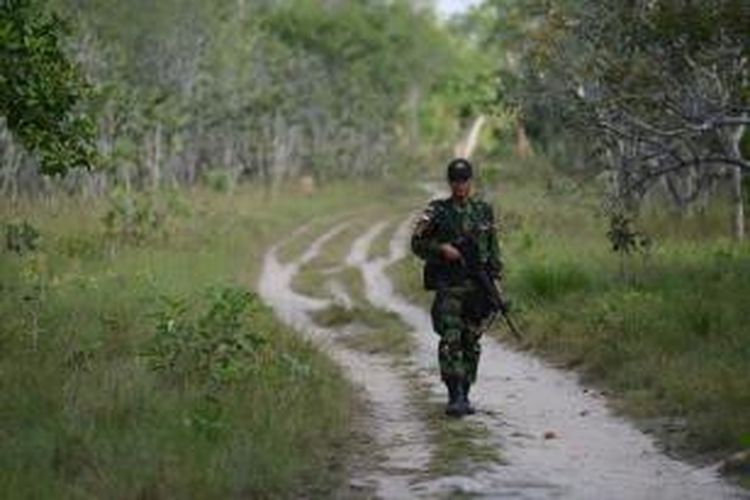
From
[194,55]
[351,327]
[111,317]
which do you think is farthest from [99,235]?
[194,55]

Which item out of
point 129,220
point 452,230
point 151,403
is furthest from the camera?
point 129,220

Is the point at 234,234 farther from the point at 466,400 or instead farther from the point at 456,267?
the point at 456,267

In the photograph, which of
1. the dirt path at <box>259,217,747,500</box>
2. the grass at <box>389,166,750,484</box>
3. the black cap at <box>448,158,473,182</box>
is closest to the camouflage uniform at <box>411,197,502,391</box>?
the black cap at <box>448,158,473,182</box>

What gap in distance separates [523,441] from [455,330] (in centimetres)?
134

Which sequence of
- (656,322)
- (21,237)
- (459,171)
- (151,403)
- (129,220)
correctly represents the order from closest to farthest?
(151,403) < (459,171) < (656,322) < (21,237) < (129,220)

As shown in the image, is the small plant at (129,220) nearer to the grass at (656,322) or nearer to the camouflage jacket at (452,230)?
the grass at (656,322)

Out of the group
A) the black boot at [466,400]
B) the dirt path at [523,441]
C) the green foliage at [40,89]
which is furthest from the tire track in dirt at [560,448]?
the green foliage at [40,89]

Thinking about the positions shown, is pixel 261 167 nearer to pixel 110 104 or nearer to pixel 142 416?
pixel 110 104

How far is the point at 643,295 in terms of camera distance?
55.4ft

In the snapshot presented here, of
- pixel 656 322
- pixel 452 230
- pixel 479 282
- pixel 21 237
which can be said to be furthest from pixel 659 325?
pixel 21 237

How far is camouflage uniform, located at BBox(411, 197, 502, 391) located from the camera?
1111 centimetres

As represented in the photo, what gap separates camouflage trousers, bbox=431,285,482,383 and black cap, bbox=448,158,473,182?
3.18 ft

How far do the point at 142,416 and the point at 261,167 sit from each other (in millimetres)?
53324

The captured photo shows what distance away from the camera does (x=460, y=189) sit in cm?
1104
